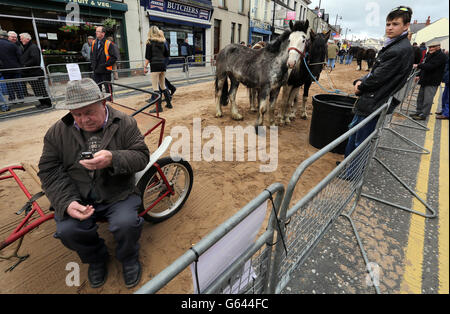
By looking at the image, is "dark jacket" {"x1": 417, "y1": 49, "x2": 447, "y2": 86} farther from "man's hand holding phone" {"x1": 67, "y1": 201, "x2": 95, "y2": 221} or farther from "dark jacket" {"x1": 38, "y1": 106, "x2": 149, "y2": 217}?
"man's hand holding phone" {"x1": 67, "y1": 201, "x2": 95, "y2": 221}

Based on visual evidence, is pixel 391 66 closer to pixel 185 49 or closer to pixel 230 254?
pixel 230 254

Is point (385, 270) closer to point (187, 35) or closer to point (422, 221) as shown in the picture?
point (422, 221)

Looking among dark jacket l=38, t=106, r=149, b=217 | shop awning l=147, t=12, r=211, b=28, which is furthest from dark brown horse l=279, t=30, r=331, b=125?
shop awning l=147, t=12, r=211, b=28

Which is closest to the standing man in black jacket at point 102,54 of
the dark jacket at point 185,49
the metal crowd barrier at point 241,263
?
the metal crowd barrier at point 241,263

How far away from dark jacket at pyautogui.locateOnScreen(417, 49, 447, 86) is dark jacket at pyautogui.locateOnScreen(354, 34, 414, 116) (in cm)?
449

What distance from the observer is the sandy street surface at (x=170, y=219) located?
7.04 feet

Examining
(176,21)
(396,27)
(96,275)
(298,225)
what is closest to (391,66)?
(396,27)

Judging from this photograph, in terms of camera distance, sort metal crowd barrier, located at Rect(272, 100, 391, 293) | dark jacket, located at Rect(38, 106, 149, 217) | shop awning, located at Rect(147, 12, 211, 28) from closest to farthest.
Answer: metal crowd barrier, located at Rect(272, 100, 391, 293) → dark jacket, located at Rect(38, 106, 149, 217) → shop awning, located at Rect(147, 12, 211, 28)

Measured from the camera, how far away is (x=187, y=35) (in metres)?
16.7

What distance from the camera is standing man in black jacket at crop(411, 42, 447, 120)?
606cm

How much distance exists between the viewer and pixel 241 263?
1.32 m

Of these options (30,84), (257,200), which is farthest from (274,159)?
(30,84)

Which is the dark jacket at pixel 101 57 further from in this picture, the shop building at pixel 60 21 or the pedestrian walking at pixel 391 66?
the pedestrian walking at pixel 391 66

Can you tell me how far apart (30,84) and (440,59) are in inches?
421
